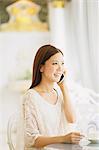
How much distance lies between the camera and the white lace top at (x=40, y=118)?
134 centimetres

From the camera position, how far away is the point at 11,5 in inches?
87.7

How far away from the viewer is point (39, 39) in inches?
93.0

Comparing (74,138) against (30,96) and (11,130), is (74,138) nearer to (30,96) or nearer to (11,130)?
(30,96)

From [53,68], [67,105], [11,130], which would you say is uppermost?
[53,68]

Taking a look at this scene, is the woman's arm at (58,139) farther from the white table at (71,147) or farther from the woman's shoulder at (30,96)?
the woman's shoulder at (30,96)

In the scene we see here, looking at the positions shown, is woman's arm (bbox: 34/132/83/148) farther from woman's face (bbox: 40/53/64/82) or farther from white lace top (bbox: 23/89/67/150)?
woman's face (bbox: 40/53/64/82)

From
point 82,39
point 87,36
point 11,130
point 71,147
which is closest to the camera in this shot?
point 71,147

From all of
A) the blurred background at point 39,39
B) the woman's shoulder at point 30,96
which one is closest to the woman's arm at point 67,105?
the woman's shoulder at point 30,96

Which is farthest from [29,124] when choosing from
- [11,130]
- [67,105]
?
[11,130]

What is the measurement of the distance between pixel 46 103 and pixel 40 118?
0.06 m

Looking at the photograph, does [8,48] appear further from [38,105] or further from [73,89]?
[38,105]

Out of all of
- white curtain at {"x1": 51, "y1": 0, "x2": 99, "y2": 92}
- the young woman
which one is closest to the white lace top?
the young woman

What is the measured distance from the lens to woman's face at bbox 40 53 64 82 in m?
1.37

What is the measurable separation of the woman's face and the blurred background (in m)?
0.23
